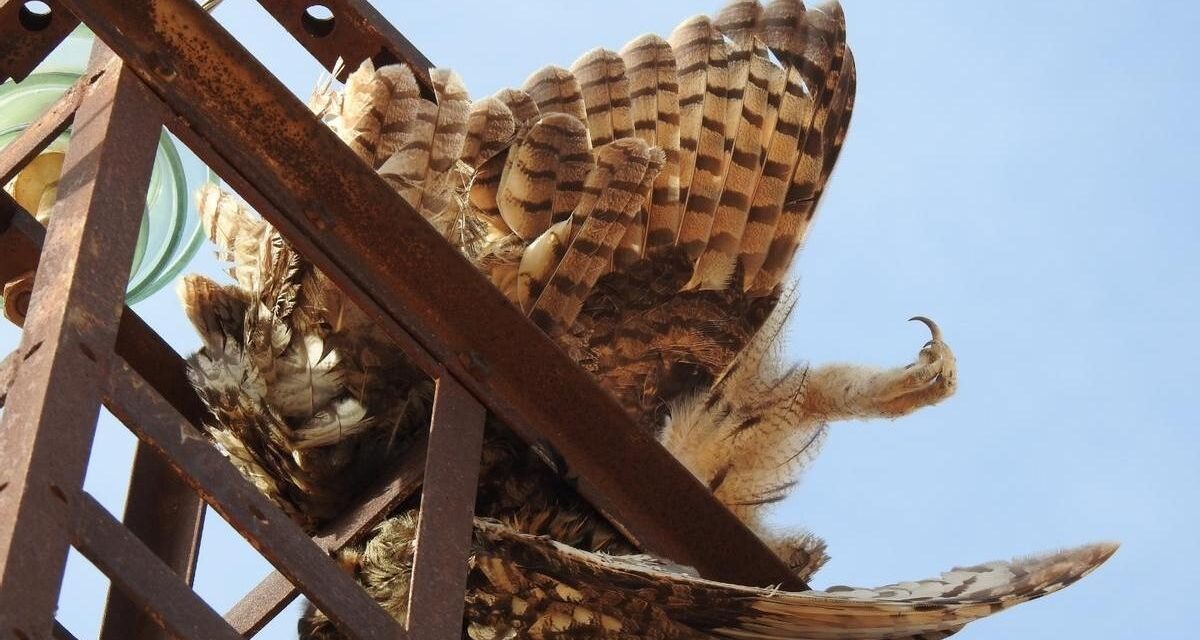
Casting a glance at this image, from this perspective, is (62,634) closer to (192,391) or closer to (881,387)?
(192,391)

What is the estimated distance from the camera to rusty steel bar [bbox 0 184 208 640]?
13.9ft

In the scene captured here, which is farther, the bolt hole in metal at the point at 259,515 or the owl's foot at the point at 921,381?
the owl's foot at the point at 921,381

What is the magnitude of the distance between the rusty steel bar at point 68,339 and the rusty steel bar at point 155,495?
31.4 inches

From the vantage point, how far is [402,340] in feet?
12.7

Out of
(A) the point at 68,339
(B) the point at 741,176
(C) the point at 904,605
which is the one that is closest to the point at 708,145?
(B) the point at 741,176

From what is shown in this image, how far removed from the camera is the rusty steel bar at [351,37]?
506cm

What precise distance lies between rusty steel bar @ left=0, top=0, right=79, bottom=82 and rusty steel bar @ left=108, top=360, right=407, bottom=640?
4.25ft

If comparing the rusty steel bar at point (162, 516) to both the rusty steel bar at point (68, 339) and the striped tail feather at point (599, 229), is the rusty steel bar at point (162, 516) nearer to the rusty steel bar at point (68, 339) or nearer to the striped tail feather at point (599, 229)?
the striped tail feather at point (599, 229)

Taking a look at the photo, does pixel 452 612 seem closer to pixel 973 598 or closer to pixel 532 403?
pixel 532 403

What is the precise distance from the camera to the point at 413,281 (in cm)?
391

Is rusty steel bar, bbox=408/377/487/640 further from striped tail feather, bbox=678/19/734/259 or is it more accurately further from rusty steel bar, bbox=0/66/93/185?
striped tail feather, bbox=678/19/734/259

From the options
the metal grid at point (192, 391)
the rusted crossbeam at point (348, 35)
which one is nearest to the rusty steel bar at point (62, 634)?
the metal grid at point (192, 391)

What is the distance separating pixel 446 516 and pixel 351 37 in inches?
70.5

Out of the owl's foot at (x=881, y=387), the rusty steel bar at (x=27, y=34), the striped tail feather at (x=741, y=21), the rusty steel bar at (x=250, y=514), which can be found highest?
the striped tail feather at (x=741, y=21)
